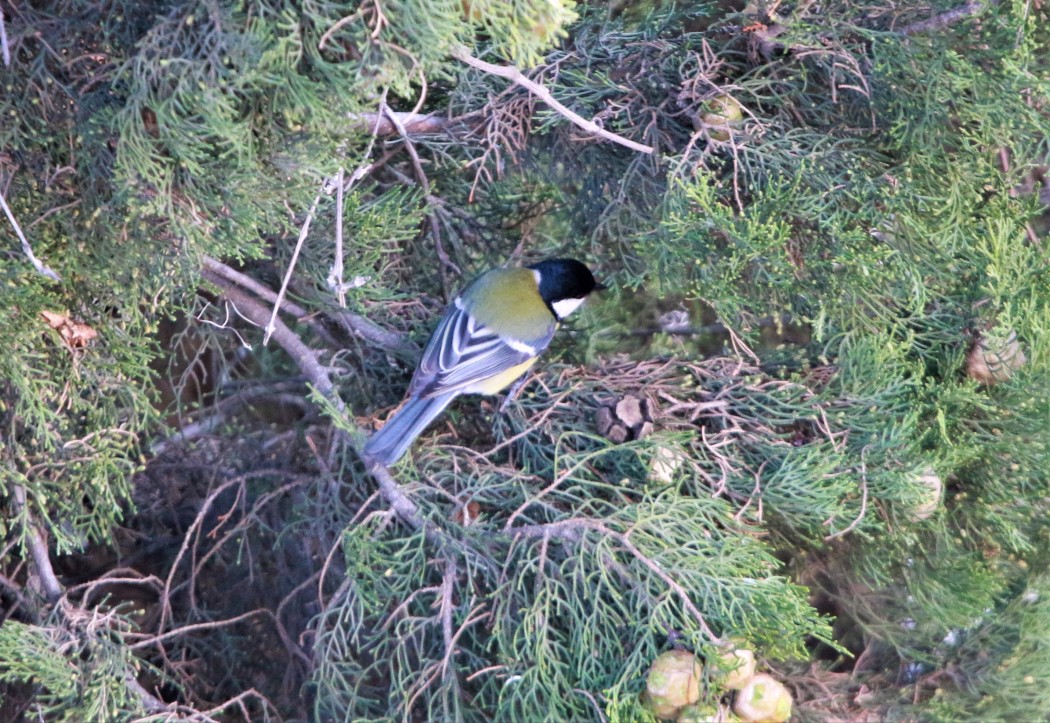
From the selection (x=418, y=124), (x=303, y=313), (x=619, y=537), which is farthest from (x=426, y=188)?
(x=619, y=537)

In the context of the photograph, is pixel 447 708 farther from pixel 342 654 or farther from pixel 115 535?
pixel 115 535

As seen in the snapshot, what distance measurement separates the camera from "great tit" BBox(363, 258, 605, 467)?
2514mm

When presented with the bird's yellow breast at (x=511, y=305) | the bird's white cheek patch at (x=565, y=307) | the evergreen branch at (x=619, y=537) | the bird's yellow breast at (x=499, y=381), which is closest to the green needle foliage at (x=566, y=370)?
the evergreen branch at (x=619, y=537)

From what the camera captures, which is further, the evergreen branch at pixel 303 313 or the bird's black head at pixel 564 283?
the bird's black head at pixel 564 283

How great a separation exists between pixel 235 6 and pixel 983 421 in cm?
198

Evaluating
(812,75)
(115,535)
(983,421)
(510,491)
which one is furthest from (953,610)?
(115,535)

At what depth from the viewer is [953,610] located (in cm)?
236

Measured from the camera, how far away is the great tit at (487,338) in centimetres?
251

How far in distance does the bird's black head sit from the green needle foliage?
38 cm

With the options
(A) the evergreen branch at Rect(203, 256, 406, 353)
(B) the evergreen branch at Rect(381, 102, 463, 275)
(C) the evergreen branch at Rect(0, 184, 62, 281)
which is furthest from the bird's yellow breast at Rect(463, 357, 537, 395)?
(C) the evergreen branch at Rect(0, 184, 62, 281)

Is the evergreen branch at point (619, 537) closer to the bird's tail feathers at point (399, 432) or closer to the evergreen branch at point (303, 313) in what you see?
the bird's tail feathers at point (399, 432)

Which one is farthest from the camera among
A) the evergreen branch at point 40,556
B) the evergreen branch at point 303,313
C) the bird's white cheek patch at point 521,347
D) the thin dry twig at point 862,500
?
the bird's white cheek patch at point 521,347

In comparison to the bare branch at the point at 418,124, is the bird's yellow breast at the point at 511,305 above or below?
below

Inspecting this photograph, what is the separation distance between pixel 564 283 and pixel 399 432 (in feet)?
3.25
